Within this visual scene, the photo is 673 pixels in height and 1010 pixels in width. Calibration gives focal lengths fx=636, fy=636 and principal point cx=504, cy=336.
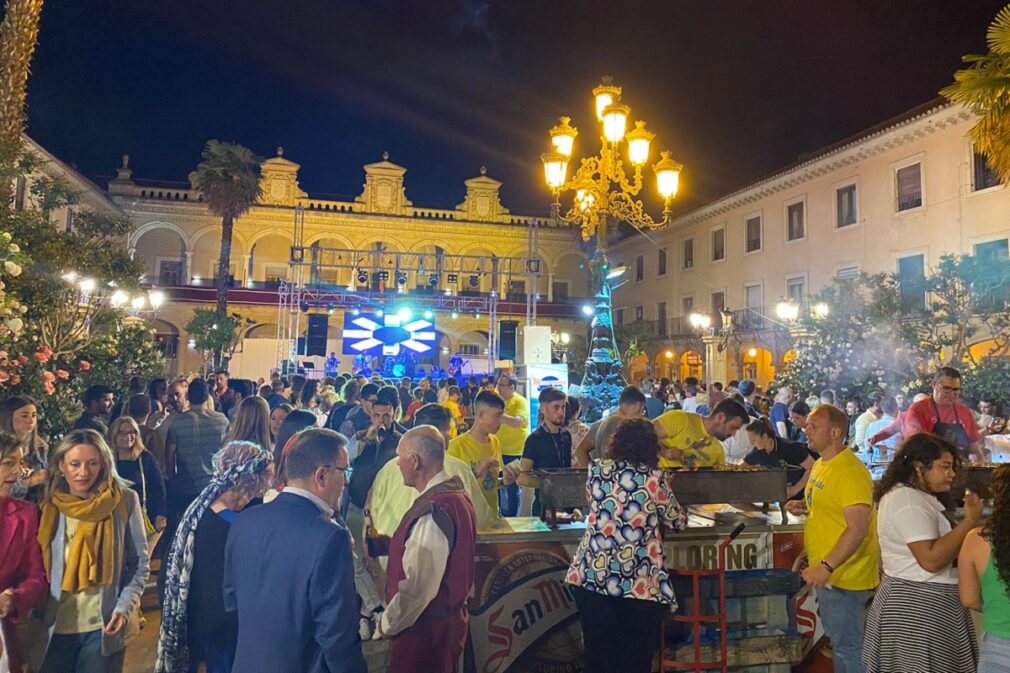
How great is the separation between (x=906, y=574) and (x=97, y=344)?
9.99m

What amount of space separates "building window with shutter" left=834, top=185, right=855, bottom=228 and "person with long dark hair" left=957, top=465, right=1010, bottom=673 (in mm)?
22953

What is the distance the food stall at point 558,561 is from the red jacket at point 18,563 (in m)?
2.29

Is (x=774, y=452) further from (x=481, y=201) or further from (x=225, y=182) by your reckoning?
(x=481, y=201)

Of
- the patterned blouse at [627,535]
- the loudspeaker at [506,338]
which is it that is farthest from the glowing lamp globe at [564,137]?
the loudspeaker at [506,338]

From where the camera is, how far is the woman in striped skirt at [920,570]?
10.0 feet

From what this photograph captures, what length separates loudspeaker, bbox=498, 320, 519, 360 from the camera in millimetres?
35469

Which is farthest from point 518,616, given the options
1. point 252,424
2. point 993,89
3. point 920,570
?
point 993,89

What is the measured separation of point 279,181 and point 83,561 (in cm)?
3537

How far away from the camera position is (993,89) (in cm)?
788

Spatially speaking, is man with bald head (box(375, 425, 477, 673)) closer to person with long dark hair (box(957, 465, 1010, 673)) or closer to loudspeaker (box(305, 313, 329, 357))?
person with long dark hair (box(957, 465, 1010, 673))

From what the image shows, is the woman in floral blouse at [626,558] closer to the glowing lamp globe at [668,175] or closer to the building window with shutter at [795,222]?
the glowing lamp globe at [668,175]

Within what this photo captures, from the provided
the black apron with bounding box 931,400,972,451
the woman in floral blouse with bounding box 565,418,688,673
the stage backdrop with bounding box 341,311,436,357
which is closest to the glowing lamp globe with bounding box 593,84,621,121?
the black apron with bounding box 931,400,972,451

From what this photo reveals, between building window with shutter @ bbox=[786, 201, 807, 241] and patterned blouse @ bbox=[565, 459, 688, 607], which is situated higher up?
building window with shutter @ bbox=[786, 201, 807, 241]

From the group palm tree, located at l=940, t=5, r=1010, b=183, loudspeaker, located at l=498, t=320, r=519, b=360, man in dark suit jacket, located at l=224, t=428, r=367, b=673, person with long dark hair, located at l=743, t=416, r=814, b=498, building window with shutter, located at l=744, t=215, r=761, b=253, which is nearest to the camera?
man in dark suit jacket, located at l=224, t=428, r=367, b=673
